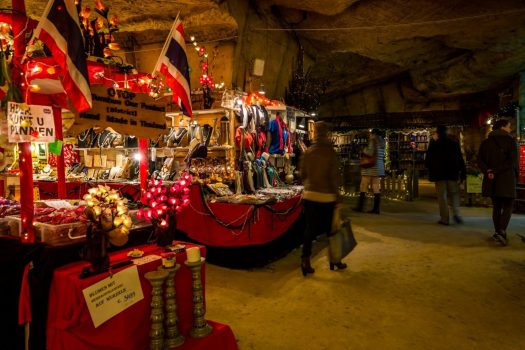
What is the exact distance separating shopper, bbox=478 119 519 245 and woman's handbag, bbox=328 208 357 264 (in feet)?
8.40

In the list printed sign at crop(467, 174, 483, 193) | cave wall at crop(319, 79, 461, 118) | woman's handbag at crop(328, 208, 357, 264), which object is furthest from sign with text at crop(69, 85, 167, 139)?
cave wall at crop(319, 79, 461, 118)

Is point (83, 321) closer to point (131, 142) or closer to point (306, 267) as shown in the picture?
point (306, 267)

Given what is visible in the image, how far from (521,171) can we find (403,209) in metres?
2.93

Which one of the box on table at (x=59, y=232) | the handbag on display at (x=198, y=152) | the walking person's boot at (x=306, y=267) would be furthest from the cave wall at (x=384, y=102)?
the box on table at (x=59, y=232)

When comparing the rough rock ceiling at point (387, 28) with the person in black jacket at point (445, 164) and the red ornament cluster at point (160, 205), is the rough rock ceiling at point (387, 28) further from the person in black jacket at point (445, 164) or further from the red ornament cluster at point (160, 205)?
the red ornament cluster at point (160, 205)

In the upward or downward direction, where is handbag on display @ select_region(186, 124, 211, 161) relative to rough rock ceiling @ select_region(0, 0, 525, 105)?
downward

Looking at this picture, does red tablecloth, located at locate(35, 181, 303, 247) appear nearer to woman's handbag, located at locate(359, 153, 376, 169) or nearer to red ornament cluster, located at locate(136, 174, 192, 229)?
red ornament cluster, located at locate(136, 174, 192, 229)

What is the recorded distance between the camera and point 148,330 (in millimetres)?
2355

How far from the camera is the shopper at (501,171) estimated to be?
529 centimetres

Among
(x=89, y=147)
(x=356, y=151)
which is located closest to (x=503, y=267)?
(x=89, y=147)

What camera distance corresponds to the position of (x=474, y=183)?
31.4 feet

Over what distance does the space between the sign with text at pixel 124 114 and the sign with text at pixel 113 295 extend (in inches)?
50.2

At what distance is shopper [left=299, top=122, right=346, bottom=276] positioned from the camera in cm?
419

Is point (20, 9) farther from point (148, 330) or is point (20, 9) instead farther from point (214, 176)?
point (214, 176)
